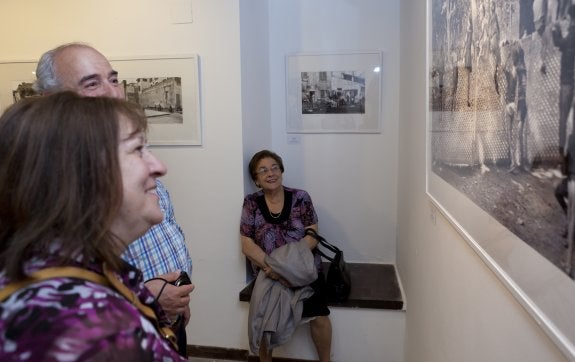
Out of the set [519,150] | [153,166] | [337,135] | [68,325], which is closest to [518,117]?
[519,150]

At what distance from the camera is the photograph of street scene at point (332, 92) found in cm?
298

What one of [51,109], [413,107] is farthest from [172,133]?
[51,109]

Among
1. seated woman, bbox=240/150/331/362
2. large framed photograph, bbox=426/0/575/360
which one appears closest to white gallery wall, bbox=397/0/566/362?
large framed photograph, bbox=426/0/575/360

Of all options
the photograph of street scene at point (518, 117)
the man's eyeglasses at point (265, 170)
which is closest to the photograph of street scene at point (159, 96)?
the man's eyeglasses at point (265, 170)

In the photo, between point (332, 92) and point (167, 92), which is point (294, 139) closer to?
point (332, 92)

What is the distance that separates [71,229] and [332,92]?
103 inches

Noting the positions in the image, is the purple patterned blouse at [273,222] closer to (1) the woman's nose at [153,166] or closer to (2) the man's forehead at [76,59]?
(2) the man's forehead at [76,59]

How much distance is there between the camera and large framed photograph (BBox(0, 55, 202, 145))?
2535 millimetres

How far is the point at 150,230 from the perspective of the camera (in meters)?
1.39

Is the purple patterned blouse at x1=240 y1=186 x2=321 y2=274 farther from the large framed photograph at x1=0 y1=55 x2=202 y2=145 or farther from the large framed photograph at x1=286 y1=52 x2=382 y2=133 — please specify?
the large framed photograph at x1=286 y1=52 x2=382 y2=133

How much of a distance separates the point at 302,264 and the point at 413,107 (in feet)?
3.51

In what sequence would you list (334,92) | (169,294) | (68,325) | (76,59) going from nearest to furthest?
1. (68,325)
2. (169,294)
3. (76,59)
4. (334,92)

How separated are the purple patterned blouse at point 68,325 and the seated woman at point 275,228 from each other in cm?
185

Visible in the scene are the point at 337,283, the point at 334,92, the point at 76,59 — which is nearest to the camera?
the point at 76,59
